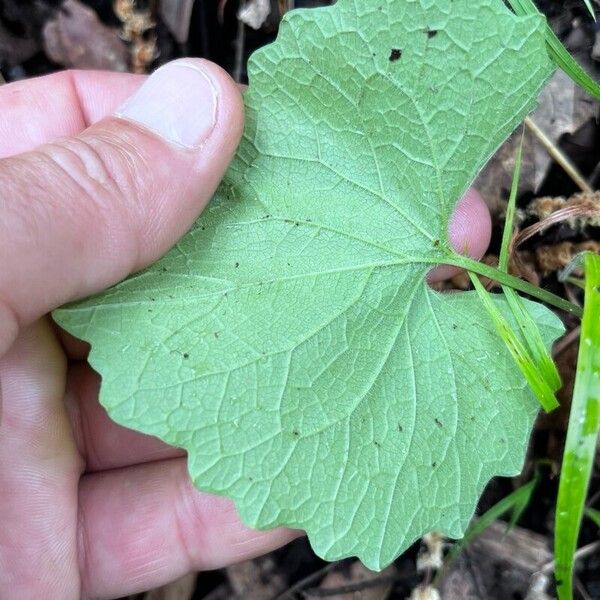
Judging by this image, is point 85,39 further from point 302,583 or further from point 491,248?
point 302,583

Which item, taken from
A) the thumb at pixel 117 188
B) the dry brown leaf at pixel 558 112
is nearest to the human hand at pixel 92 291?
the thumb at pixel 117 188

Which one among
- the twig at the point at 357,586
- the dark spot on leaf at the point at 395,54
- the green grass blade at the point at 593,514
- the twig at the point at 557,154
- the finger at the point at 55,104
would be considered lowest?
the twig at the point at 357,586

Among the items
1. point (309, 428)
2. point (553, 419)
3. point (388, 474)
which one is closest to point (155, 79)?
point (309, 428)

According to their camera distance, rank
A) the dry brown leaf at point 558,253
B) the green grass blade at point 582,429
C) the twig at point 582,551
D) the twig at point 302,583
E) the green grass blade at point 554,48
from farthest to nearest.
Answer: the twig at point 302,583
the twig at point 582,551
the dry brown leaf at point 558,253
the green grass blade at point 554,48
the green grass blade at point 582,429

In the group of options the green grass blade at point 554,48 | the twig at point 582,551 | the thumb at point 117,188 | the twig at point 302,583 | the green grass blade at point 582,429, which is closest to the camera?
the thumb at point 117,188

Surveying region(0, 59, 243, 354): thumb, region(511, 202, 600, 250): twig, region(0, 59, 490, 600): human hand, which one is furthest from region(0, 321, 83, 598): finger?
region(511, 202, 600, 250): twig

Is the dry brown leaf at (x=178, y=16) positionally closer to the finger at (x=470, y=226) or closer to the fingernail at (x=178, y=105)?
the fingernail at (x=178, y=105)
